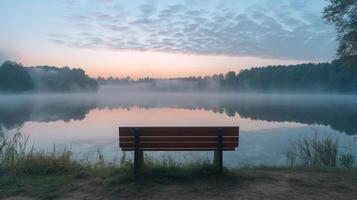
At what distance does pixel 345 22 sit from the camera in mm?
12828

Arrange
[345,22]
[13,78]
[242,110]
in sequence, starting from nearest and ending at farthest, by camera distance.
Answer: [345,22] < [242,110] < [13,78]

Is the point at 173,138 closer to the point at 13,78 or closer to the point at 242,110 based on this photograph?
the point at 242,110

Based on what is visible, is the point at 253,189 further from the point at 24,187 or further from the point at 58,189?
the point at 24,187

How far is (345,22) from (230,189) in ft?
Answer: 29.8

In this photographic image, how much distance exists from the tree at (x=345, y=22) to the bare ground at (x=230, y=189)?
6.89 m

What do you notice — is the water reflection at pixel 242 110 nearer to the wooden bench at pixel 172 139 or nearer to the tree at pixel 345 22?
the tree at pixel 345 22

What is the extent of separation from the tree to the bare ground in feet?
22.6

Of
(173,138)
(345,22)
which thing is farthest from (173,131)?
(345,22)

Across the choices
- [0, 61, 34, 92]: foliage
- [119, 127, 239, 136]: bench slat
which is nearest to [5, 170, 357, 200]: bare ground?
[119, 127, 239, 136]: bench slat

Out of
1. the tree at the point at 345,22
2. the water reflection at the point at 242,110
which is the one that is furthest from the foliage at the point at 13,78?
the tree at the point at 345,22

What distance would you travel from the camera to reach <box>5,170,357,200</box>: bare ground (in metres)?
6.01

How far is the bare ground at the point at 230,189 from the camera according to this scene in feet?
19.7

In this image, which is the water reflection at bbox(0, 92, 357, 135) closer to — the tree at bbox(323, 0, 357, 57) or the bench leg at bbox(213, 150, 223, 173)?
the tree at bbox(323, 0, 357, 57)

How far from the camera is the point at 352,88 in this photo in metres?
102
